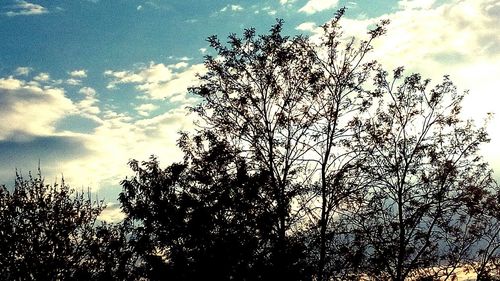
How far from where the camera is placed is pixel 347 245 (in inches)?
811

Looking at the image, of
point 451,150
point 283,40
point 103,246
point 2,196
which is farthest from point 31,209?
point 451,150

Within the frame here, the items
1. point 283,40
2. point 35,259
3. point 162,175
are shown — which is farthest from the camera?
point 35,259

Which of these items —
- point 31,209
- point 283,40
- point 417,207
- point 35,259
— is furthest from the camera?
point 31,209

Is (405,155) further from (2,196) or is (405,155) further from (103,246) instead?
(2,196)

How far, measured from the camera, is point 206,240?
16953 mm

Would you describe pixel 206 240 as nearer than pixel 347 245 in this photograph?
Yes

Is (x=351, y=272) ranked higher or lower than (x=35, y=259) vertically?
lower

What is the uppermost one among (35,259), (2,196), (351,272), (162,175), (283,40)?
(283,40)

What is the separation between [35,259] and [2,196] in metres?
4.50

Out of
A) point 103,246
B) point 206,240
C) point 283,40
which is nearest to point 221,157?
point 206,240

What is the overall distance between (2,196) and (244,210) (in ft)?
56.1

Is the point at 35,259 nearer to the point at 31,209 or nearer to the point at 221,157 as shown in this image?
the point at 31,209

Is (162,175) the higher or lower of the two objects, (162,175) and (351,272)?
the higher

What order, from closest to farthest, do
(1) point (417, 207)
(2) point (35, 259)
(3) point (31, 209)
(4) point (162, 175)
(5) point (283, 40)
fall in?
(4) point (162, 175), (5) point (283, 40), (1) point (417, 207), (2) point (35, 259), (3) point (31, 209)
